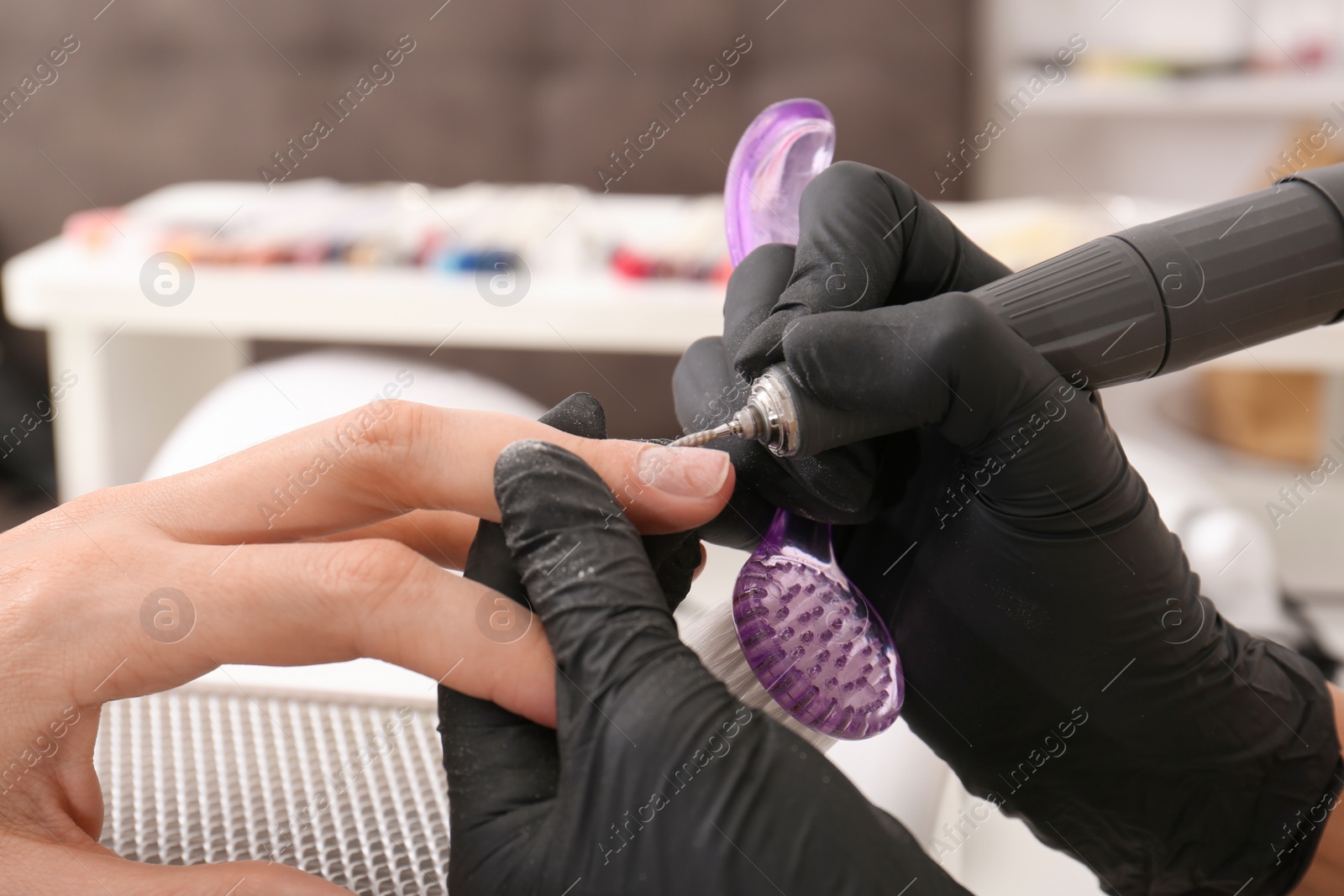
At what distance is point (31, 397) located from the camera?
4.96 ft

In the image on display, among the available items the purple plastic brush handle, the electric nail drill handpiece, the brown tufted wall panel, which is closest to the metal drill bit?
the electric nail drill handpiece

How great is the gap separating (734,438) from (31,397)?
1.46m

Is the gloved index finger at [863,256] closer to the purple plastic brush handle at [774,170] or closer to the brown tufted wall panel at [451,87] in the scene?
the purple plastic brush handle at [774,170]

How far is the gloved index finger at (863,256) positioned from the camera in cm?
48

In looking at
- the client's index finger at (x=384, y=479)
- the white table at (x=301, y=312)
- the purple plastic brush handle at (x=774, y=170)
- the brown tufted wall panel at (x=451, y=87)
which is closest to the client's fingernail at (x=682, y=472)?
the client's index finger at (x=384, y=479)

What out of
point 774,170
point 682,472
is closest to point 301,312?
point 774,170

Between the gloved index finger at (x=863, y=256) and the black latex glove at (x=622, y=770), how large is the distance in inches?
5.3

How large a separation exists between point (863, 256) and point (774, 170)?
0.09m

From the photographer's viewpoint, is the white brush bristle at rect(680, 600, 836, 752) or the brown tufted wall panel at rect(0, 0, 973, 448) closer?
the white brush bristle at rect(680, 600, 836, 752)

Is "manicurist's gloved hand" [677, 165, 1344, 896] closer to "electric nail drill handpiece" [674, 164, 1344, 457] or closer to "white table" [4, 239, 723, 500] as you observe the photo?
"electric nail drill handpiece" [674, 164, 1344, 457]

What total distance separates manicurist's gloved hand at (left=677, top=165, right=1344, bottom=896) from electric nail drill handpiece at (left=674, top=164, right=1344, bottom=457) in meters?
0.02

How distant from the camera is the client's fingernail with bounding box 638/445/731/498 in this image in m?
0.41

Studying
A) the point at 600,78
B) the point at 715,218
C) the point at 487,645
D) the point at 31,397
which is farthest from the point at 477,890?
the point at 31,397

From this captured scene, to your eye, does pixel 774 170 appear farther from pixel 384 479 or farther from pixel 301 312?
pixel 301 312
